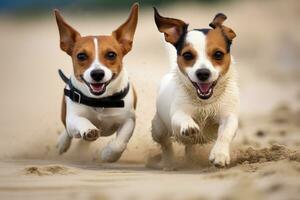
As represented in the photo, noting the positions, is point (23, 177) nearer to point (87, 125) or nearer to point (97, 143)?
point (87, 125)

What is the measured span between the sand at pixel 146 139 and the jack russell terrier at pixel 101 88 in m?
0.35

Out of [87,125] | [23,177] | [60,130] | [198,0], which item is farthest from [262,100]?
[198,0]

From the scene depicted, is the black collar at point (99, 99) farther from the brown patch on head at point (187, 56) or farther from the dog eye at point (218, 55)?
the dog eye at point (218, 55)

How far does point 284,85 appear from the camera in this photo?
1535 centimetres

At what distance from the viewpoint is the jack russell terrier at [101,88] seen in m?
8.06

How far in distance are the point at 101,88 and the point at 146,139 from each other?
162 cm

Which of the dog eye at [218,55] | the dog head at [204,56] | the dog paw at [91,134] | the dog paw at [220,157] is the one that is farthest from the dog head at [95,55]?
the dog paw at [220,157]

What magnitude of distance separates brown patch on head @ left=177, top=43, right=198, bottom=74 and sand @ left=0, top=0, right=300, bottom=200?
90 centimetres

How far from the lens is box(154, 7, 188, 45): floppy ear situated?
25.9 ft

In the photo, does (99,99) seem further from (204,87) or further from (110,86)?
(204,87)

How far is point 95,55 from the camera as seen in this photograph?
318 inches

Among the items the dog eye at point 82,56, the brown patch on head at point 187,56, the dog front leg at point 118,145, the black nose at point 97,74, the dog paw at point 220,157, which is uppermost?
the dog eye at point 82,56

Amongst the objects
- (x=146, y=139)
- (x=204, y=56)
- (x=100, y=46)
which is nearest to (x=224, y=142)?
(x=204, y=56)

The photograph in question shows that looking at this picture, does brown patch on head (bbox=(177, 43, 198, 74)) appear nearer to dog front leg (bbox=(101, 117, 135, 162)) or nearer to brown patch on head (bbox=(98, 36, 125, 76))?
brown patch on head (bbox=(98, 36, 125, 76))
